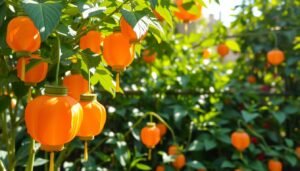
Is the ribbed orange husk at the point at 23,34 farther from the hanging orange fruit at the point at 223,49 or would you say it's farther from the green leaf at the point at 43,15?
the hanging orange fruit at the point at 223,49

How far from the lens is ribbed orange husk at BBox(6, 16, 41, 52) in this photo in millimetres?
855

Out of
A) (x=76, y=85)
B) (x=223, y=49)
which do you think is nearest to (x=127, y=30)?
(x=76, y=85)

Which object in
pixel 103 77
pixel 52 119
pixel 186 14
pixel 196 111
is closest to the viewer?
pixel 52 119

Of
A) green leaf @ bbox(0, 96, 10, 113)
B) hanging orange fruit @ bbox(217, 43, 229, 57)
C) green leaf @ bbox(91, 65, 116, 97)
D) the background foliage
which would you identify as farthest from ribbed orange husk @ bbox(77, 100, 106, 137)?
hanging orange fruit @ bbox(217, 43, 229, 57)

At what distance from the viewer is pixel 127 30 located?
98 cm

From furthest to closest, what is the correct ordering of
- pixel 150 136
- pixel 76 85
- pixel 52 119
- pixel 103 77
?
1. pixel 150 136
2. pixel 103 77
3. pixel 76 85
4. pixel 52 119

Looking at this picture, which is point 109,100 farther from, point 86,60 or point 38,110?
point 38,110

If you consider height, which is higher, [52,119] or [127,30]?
[127,30]

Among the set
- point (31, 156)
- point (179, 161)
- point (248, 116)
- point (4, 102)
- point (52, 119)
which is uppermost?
point (52, 119)

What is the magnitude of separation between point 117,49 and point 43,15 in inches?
9.9

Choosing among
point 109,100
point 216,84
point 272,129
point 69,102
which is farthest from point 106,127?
point 69,102

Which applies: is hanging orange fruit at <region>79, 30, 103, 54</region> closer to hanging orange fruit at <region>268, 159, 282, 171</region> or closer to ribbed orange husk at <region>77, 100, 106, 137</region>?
ribbed orange husk at <region>77, 100, 106, 137</region>

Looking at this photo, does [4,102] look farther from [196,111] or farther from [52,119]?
[196,111]

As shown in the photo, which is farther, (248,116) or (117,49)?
(248,116)
